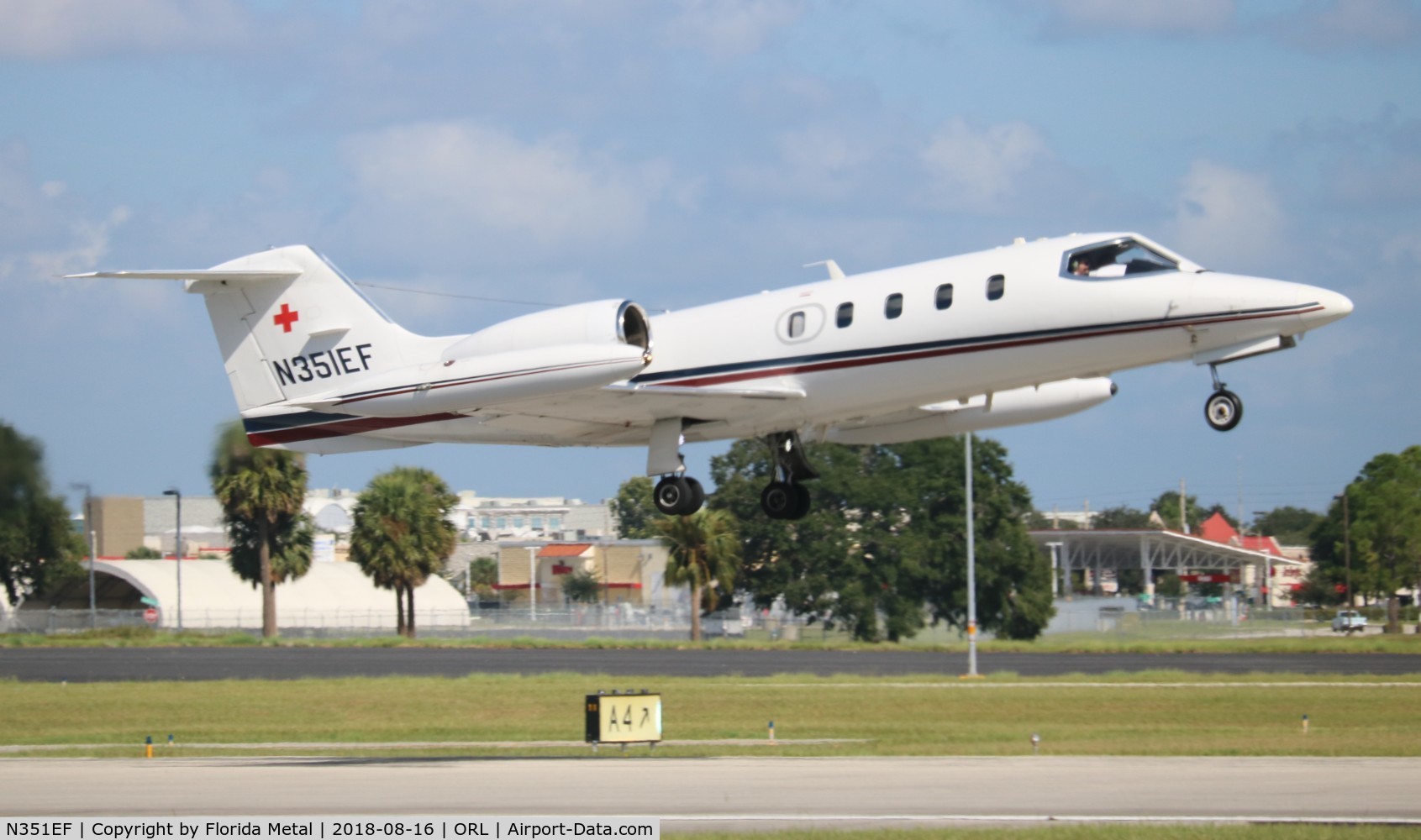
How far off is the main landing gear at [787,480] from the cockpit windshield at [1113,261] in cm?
528

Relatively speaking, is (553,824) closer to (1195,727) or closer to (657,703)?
(657,703)

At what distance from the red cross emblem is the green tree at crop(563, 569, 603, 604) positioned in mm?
72680

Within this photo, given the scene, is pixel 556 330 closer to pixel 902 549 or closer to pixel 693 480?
pixel 693 480

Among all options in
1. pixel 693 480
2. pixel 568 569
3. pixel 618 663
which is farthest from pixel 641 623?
pixel 693 480

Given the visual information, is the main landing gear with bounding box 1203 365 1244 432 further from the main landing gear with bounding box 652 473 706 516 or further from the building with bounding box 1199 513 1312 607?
the building with bounding box 1199 513 1312 607

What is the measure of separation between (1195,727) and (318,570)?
200ft

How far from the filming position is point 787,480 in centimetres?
2441

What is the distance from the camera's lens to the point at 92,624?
69125 millimetres

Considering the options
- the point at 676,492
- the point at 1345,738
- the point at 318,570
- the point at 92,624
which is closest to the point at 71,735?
the point at 676,492

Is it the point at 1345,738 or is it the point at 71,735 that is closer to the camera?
the point at 1345,738

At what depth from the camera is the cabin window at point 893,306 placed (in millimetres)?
21312
